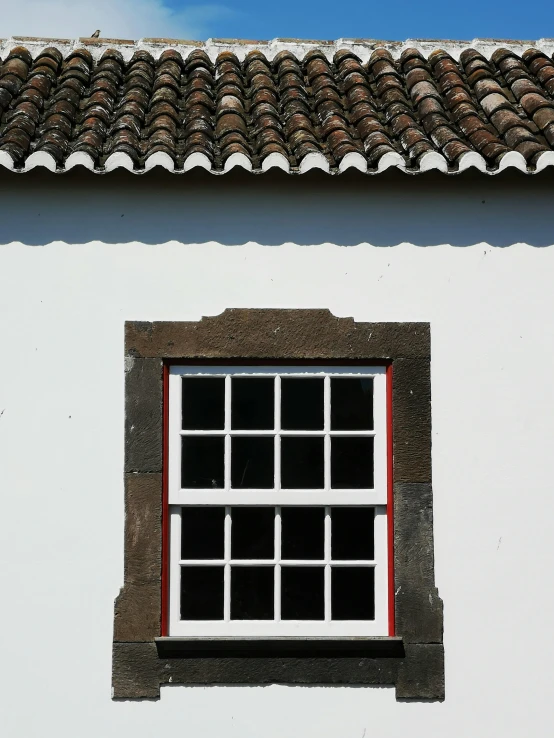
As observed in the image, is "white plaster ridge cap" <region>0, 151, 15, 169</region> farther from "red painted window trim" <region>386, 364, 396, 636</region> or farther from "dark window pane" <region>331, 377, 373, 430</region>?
"red painted window trim" <region>386, 364, 396, 636</region>

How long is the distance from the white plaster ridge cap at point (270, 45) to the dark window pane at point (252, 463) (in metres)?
2.86

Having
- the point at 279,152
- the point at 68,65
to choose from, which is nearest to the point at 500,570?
the point at 279,152

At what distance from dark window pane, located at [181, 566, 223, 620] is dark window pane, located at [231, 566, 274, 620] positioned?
0.07m

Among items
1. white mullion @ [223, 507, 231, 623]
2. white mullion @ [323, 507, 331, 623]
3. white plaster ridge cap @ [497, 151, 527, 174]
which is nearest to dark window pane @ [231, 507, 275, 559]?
Answer: white mullion @ [223, 507, 231, 623]

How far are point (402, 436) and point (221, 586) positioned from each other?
48.4 inches

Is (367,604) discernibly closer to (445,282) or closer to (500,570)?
(500,570)

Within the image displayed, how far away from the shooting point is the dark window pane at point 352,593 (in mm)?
5023

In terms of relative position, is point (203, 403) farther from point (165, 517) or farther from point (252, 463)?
point (165, 517)

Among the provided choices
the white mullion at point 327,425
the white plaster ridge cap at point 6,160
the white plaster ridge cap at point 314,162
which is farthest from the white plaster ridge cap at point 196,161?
the white mullion at point 327,425

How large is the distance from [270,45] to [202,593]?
3714mm

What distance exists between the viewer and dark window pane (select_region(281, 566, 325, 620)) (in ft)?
16.5

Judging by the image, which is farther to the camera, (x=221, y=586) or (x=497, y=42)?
(x=497, y=42)

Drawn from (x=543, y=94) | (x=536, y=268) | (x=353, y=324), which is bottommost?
(x=353, y=324)

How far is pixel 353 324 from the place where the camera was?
505 cm
